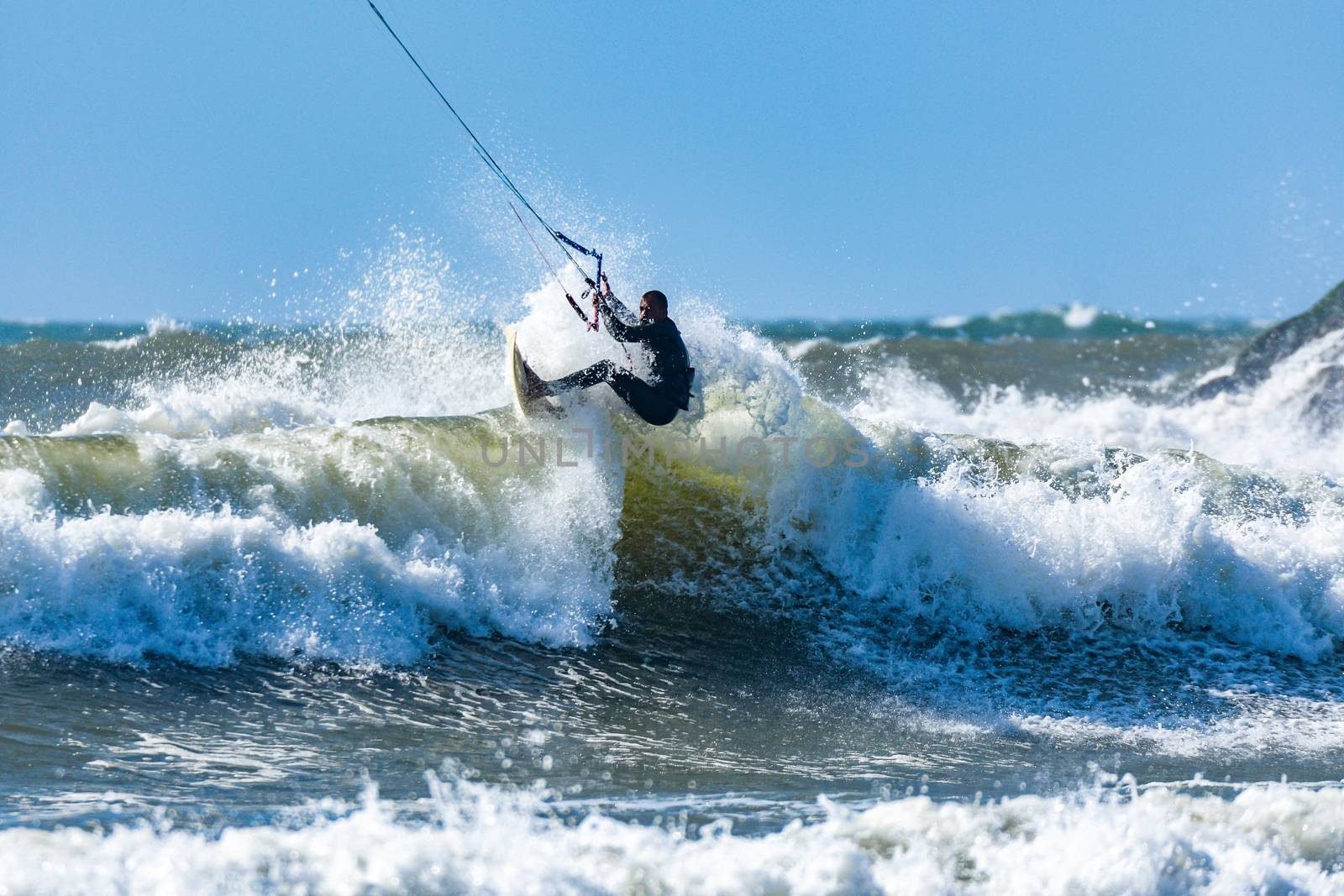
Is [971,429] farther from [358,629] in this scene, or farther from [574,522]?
[358,629]

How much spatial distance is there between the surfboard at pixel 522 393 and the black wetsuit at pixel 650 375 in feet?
0.38

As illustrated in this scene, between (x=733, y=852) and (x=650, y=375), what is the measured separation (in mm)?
4998

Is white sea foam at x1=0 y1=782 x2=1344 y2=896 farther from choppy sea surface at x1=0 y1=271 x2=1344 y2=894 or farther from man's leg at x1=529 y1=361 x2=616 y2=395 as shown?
man's leg at x1=529 y1=361 x2=616 y2=395

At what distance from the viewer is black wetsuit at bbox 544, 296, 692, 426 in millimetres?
8461

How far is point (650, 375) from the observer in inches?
340

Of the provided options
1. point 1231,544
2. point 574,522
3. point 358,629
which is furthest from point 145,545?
point 1231,544

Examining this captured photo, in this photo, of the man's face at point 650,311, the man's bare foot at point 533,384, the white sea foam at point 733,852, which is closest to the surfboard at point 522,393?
the man's bare foot at point 533,384

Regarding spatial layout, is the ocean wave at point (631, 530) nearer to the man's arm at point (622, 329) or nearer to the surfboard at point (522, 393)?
the surfboard at point (522, 393)

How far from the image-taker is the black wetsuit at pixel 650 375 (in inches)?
333

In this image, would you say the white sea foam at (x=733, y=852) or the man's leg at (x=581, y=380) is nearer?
the white sea foam at (x=733, y=852)

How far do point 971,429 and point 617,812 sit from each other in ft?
43.3

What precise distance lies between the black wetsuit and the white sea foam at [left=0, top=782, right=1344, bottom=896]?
413cm

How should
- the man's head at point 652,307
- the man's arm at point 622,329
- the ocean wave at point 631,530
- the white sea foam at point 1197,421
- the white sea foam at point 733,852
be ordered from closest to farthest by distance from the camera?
the white sea foam at point 733,852 < the ocean wave at point 631,530 < the man's arm at point 622,329 < the man's head at point 652,307 < the white sea foam at point 1197,421

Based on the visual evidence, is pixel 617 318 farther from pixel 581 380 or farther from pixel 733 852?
pixel 733 852
